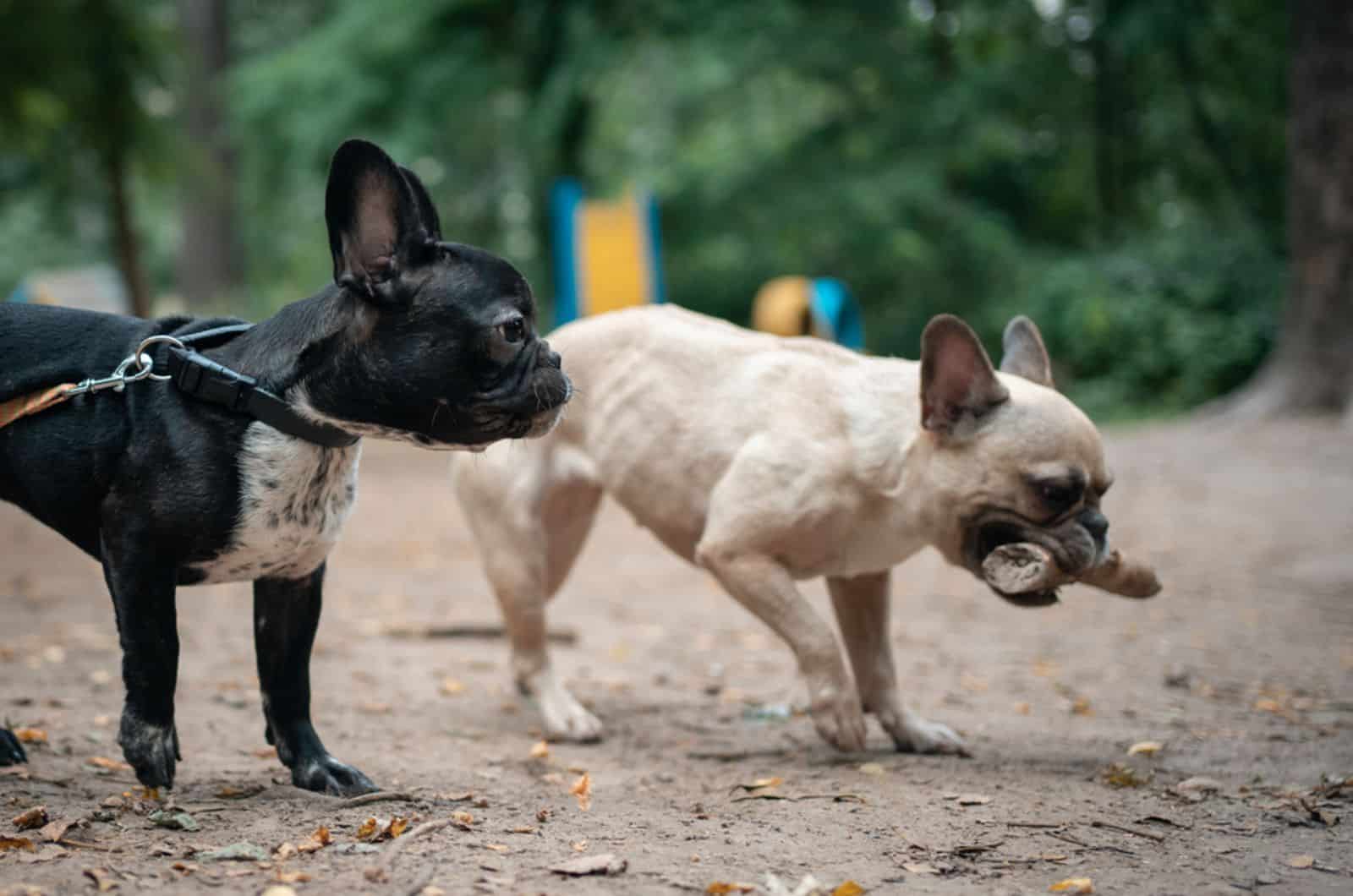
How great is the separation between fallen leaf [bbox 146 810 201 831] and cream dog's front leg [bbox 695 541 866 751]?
1.91 metres

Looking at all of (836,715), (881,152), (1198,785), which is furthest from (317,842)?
(881,152)

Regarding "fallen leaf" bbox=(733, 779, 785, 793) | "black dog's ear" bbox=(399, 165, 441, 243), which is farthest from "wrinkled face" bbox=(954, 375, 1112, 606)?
"black dog's ear" bbox=(399, 165, 441, 243)

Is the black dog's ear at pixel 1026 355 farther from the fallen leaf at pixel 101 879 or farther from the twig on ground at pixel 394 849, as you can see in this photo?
the fallen leaf at pixel 101 879

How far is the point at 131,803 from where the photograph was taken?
3.75 metres

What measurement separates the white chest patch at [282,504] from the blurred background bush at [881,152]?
12636mm

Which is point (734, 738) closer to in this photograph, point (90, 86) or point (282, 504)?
point (282, 504)

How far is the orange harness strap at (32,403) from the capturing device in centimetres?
362

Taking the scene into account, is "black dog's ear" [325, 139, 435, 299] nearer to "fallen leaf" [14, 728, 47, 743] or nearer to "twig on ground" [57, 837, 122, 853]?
"twig on ground" [57, 837, 122, 853]

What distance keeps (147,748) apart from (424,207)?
1653 millimetres

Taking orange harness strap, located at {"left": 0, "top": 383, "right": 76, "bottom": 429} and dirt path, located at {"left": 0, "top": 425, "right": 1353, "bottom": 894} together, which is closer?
dirt path, located at {"left": 0, "top": 425, "right": 1353, "bottom": 894}

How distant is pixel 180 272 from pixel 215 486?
973 inches

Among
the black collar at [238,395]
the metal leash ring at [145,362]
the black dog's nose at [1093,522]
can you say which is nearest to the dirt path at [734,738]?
the black dog's nose at [1093,522]

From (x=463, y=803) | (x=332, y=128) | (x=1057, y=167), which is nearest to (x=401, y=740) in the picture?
(x=463, y=803)

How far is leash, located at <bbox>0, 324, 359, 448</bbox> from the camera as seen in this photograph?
11.7ft
